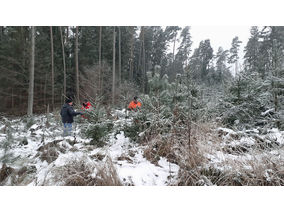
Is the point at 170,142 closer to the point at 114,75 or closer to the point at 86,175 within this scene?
the point at 86,175

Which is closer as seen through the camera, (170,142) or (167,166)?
(167,166)

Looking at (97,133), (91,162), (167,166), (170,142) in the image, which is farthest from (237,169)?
(97,133)

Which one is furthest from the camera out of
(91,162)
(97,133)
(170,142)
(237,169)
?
(97,133)

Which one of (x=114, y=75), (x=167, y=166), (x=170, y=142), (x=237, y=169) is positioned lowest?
(x=167, y=166)

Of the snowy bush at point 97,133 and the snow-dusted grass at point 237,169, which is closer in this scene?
the snow-dusted grass at point 237,169

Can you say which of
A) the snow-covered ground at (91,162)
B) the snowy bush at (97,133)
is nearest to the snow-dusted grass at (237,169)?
the snow-covered ground at (91,162)

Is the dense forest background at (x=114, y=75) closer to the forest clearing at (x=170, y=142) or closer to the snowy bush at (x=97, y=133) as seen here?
the forest clearing at (x=170, y=142)

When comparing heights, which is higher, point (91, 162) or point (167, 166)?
point (91, 162)

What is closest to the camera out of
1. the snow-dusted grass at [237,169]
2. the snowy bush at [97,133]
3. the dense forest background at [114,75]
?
the snow-dusted grass at [237,169]

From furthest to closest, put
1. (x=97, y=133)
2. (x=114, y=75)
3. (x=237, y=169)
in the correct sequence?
(x=114, y=75) < (x=97, y=133) < (x=237, y=169)

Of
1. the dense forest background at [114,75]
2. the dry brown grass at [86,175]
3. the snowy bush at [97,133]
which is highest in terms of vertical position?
the dense forest background at [114,75]

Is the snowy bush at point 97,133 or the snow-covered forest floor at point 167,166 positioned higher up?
the snowy bush at point 97,133

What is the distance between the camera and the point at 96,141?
3.00 m
